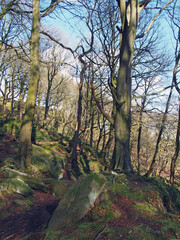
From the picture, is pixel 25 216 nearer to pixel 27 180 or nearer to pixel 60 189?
pixel 27 180

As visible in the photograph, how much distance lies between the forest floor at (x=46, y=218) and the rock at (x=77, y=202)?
6.2 inches

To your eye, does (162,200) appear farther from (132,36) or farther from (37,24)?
(37,24)

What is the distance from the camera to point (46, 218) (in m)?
4.15

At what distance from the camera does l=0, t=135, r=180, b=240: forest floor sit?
2733 millimetres

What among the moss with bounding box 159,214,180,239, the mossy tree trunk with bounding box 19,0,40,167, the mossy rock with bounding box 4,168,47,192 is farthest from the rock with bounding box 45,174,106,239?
the mossy tree trunk with bounding box 19,0,40,167

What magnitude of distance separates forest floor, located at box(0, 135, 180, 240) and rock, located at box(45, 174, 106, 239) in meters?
0.16

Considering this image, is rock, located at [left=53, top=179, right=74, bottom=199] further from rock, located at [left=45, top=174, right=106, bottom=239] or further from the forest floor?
rock, located at [left=45, top=174, right=106, bottom=239]

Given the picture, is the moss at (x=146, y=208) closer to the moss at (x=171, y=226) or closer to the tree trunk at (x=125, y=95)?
the moss at (x=171, y=226)

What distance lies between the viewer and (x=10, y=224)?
154 inches

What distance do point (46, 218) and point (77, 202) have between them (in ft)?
3.93

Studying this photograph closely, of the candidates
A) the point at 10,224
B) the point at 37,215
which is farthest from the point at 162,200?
the point at 10,224

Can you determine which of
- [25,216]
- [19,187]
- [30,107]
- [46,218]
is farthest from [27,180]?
[30,107]

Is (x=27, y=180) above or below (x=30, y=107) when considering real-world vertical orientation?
below

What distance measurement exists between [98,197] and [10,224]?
2008 mm
